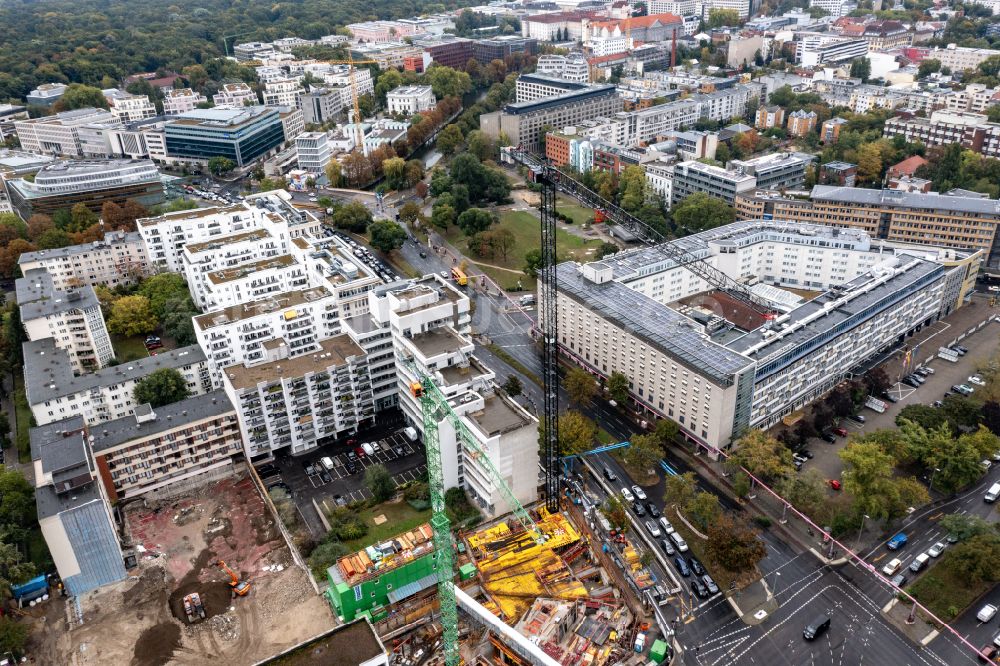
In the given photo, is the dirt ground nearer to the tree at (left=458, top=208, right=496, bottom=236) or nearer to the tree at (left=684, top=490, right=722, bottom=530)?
the tree at (left=684, top=490, right=722, bottom=530)

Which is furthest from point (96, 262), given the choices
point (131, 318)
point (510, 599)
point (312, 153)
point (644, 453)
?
point (644, 453)

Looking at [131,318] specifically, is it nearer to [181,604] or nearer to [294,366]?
[294,366]

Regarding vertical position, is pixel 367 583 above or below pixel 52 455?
below

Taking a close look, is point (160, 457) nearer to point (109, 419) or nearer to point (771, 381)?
point (109, 419)

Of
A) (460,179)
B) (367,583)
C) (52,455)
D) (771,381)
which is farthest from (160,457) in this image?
(460,179)

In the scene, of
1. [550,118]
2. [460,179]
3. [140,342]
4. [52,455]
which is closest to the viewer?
[52,455]
